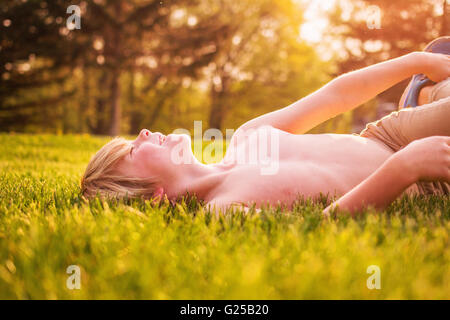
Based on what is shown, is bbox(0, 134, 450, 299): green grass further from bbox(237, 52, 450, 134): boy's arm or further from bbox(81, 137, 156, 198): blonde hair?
bbox(237, 52, 450, 134): boy's arm

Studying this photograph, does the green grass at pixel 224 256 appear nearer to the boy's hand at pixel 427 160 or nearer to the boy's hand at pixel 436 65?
the boy's hand at pixel 427 160

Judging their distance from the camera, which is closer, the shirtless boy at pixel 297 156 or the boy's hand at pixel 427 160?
the boy's hand at pixel 427 160

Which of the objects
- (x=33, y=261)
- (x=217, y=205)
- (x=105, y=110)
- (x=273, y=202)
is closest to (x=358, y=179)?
(x=273, y=202)

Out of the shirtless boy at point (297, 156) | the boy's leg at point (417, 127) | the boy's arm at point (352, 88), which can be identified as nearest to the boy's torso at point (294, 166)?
the shirtless boy at point (297, 156)

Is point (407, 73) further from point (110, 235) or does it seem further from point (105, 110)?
point (105, 110)

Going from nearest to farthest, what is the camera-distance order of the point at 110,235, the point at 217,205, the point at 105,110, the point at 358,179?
the point at 110,235
the point at 217,205
the point at 358,179
the point at 105,110

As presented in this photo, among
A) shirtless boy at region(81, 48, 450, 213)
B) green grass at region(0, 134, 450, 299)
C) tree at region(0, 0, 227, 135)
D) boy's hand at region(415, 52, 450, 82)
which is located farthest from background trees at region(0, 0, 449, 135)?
green grass at region(0, 134, 450, 299)

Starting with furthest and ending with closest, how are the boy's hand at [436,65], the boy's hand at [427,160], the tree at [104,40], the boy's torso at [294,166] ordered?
the tree at [104,40]
the boy's hand at [436,65]
the boy's torso at [294,166]
the boy's hand at [427,160]

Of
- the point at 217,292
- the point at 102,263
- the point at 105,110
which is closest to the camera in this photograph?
the point at 217,292

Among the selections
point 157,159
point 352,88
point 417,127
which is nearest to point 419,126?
point 417,127

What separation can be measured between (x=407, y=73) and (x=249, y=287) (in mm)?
2307

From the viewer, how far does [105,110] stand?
24359mm

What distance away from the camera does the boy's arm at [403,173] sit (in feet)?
5.26

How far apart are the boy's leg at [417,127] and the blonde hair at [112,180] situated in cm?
164
